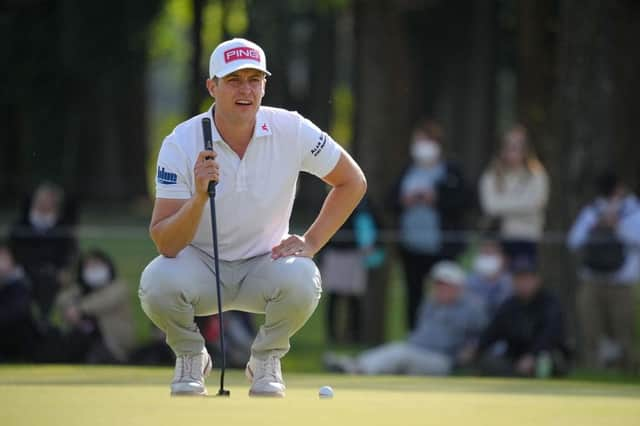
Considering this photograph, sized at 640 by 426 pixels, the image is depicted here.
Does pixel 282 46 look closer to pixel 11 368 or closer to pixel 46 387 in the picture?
pixel 11 368

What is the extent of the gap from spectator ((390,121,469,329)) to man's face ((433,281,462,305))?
0.97m

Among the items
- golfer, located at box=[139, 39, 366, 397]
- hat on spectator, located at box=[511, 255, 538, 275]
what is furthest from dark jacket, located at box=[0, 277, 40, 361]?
golfer, located at box=[139, 39, 366, 397]

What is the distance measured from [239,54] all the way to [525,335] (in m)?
5.63

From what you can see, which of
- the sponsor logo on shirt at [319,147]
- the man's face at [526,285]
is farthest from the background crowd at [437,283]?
the sponsor logo on shirt at [319,147]

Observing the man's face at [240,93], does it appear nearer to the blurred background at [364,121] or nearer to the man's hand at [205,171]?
the man's hand at [205,171]

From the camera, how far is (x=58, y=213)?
1406 centimetres

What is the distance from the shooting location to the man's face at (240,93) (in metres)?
6.97

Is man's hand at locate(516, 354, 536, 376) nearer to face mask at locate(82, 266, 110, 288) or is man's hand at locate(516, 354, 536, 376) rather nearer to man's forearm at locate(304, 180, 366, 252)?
face mask at locate(82, 266, 110, 288)

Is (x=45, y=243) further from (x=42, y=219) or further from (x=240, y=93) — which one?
(x=240, y=93)

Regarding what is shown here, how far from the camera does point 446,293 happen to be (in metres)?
12.4

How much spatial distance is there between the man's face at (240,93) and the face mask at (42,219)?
715 centimetres

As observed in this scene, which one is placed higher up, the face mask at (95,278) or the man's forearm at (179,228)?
the man's forearm at (179,228)

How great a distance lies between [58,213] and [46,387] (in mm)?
6801

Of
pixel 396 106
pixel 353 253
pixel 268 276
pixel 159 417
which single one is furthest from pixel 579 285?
pixel 159 417
